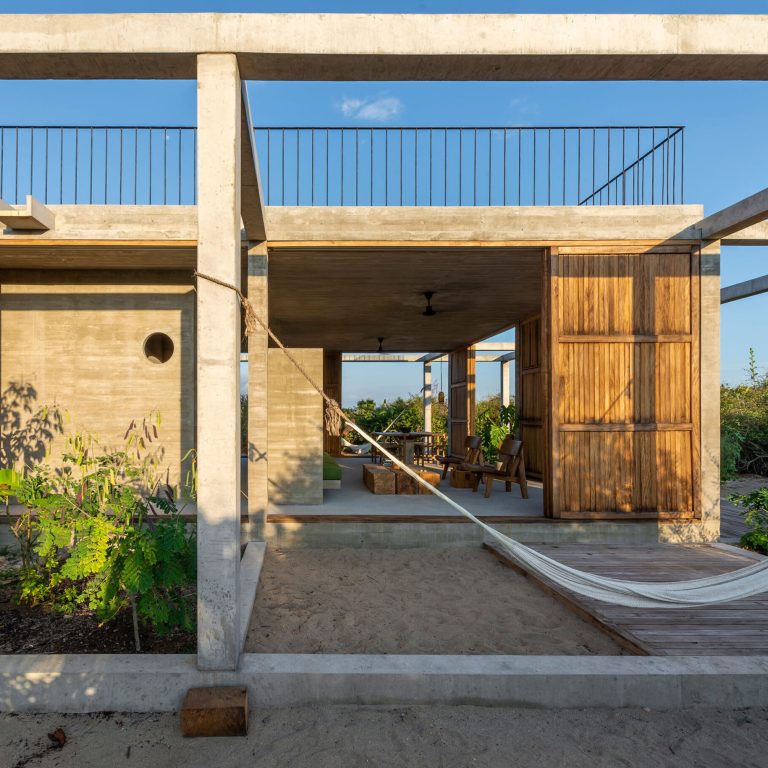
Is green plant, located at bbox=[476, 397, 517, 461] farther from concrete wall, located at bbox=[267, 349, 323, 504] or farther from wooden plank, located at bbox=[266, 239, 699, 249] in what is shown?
wooden plank, located at bbox=[266, 239, 699, 249]

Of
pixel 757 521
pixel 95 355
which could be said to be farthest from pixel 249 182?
pixel 757 521

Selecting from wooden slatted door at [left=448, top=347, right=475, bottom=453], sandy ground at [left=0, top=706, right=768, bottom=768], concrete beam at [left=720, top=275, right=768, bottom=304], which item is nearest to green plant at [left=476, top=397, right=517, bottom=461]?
wooden slatted door at [left=448, top=347, right=475, bottom=453]

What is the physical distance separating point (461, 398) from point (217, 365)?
9.07 m

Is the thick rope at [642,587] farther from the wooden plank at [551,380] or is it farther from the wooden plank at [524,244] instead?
the wooden plank at [524,244]

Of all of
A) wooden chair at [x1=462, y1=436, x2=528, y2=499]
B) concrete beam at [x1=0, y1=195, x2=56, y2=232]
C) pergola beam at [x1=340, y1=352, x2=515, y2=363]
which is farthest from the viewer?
pergola beam at [x1=340, y1=352, x2=515, y2=363]

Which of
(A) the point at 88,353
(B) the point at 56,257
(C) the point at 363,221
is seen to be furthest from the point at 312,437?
(B) the point at 56,257

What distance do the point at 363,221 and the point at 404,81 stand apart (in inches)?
89.9

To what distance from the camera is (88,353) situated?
562 cm

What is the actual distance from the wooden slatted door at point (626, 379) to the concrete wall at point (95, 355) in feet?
13.6

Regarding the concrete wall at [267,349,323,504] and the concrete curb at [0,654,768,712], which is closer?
the concrete curb at [0,654,768,712]

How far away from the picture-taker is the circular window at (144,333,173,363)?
589 centimetres

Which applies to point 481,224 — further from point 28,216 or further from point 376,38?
point 28,216

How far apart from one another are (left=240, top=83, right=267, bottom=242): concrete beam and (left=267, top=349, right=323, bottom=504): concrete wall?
1.50m

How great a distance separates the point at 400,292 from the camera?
6555mm
